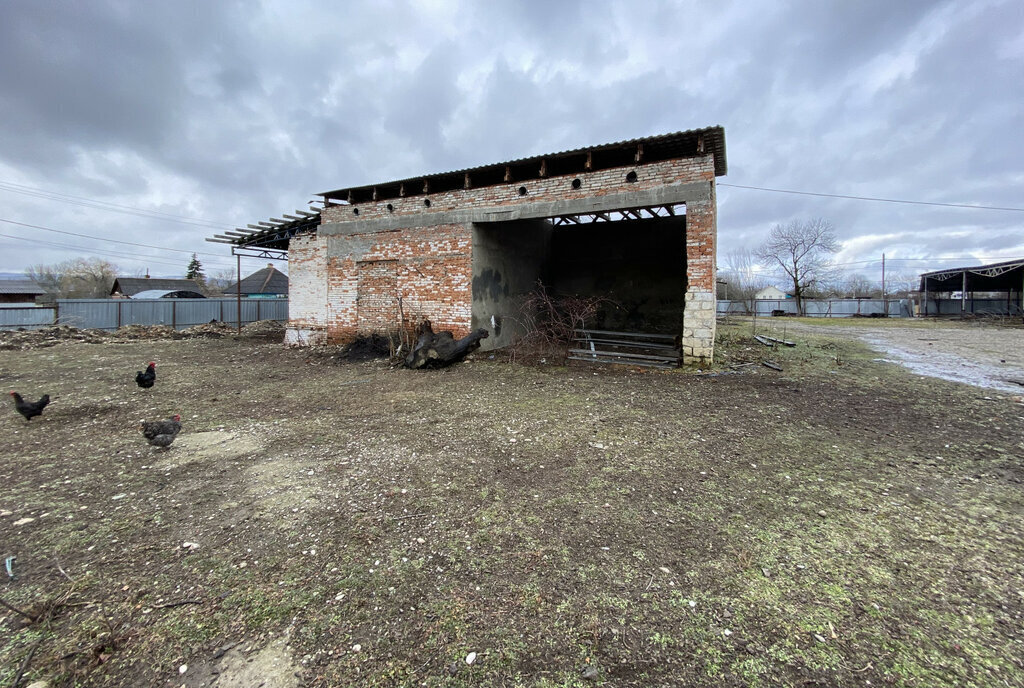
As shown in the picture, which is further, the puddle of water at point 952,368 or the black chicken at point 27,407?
the puddle of water at point 952,368

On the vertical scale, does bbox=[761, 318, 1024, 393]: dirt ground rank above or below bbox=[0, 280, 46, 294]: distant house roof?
below

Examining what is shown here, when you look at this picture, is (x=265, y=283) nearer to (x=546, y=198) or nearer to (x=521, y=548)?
(x=546, y=198)

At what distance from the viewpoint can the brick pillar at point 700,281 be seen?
25.1 feet

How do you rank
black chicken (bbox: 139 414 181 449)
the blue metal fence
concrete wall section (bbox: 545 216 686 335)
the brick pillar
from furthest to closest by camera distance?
the blue metal fence < concrete wall section (bbox: 545 216 686 335) < the brick pillar < black chicken (bbox: 139 414 181 449)

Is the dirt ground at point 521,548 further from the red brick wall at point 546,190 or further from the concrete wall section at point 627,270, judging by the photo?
the concrete wall section at point 627,270

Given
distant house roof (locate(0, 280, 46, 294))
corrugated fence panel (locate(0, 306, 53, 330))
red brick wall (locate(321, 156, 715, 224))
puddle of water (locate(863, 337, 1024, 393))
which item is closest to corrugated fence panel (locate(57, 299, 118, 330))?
corrugated fence panel (locate(0, 306, 53, 330))

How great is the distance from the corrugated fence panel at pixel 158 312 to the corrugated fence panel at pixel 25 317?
0.24 meters

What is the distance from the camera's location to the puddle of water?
6753 mm

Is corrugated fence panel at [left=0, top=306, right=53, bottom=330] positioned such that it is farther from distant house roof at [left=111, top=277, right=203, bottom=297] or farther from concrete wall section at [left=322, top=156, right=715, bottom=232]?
distant house roof at [left=111, top=277, right=203, bottom=297]

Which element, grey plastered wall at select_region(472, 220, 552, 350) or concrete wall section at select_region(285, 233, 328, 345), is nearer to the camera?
grey plastered wall at select_region(472, 220, 552, 350)

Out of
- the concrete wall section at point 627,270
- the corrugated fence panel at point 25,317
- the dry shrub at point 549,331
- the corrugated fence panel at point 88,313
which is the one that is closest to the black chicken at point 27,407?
the dry shrub at point 549,331

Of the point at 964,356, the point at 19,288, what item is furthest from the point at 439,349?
the point at 19,288

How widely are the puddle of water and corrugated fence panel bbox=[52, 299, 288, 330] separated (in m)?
22.9

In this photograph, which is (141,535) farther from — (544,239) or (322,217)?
(544,239)
